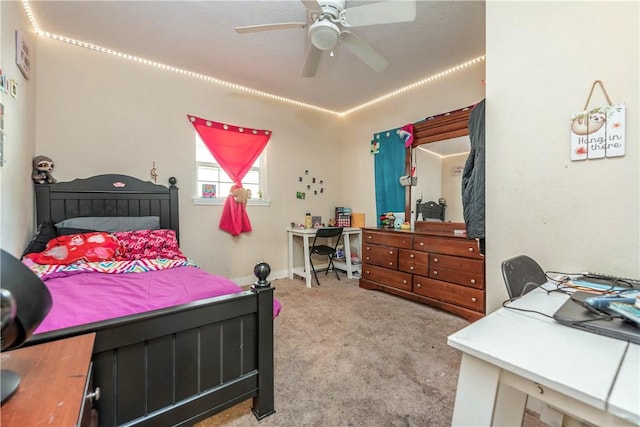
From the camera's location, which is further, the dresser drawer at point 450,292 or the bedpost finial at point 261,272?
the dresser drawer at point 450,292

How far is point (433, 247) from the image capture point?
107 inches

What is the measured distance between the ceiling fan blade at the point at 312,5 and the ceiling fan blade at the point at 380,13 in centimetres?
16

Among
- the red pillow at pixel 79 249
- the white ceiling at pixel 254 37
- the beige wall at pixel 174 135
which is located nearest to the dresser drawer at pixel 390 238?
the beige wall at pixel 174 135

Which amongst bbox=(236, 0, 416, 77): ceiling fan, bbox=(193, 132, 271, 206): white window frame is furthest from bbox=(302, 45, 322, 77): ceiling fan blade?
bbox=(193, 132, 271, 206): white window frame

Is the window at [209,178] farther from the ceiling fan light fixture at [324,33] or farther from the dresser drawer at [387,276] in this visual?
the ceiling fan light fixture at [324,33]

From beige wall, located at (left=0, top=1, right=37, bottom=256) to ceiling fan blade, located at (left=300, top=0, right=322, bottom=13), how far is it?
74.3 inches

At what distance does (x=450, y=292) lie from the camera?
2.57m

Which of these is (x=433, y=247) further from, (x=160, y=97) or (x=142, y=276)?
(x=160, y=97)

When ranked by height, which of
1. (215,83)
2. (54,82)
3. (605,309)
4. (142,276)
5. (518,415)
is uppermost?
(215,83)

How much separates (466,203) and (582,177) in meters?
0.61

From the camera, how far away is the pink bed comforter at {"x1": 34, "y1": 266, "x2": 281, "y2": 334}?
1.10 meters

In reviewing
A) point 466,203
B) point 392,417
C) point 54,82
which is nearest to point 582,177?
point 466,203

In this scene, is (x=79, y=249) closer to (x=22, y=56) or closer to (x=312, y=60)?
(x=22, y=56)

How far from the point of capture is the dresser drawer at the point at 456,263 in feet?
7.82
